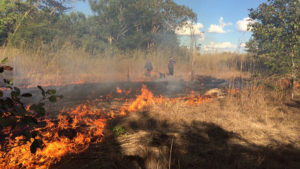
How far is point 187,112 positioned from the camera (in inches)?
203

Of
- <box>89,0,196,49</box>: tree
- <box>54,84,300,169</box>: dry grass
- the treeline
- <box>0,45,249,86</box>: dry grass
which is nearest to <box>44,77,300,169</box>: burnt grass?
<box>54,84,300,169</box>: dry grass

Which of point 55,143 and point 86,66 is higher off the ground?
point 86,66

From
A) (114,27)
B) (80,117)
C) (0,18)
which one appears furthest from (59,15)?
(80,117)

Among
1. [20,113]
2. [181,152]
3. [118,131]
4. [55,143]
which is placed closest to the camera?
[20,113]

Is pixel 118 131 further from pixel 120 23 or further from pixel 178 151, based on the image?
pixel 120 23

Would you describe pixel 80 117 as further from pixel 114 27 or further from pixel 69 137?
pixel 114 27

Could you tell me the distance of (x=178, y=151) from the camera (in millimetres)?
3330

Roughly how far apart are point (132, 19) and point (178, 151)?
21180 mm

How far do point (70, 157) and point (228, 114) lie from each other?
12.5 ft

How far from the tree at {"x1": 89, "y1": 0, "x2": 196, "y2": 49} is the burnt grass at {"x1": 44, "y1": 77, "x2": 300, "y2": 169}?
18.3 meters

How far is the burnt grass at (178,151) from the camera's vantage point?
295cm

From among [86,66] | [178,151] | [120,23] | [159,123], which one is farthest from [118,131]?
[120,23]

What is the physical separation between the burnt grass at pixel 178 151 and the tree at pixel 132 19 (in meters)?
18.3

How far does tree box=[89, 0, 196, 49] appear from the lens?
71.9 feet
